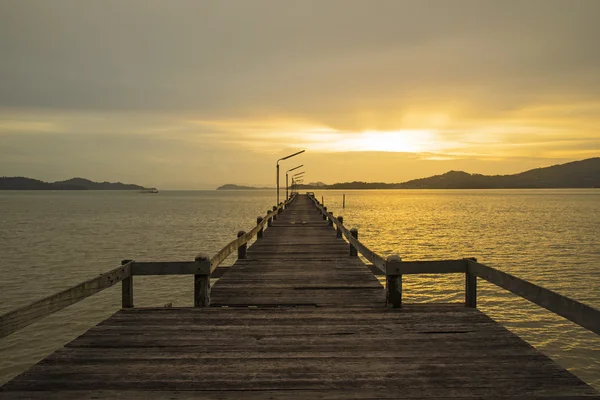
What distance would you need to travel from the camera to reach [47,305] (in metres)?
4.68

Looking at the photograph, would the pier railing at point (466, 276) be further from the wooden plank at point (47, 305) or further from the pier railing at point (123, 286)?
the wooden plank at point (47, 305)

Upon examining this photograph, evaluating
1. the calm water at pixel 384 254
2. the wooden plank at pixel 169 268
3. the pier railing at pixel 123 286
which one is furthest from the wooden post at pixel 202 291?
the calm water at pixel 384 254

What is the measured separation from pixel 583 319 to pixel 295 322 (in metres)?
3.62

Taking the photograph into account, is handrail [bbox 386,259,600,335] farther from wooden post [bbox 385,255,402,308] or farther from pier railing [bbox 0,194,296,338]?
pier railing [bbox 0,194,296,338]

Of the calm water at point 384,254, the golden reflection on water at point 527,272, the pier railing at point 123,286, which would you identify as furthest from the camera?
the calm water at point 384,254

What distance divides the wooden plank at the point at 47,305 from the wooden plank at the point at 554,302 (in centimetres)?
555

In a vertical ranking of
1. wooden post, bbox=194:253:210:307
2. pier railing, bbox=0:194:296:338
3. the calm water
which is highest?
pier railing, bbox=0:194:296:338

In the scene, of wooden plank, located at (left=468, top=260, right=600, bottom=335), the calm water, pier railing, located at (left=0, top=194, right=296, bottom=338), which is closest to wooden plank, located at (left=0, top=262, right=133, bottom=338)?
pier railing, located at (left=0, top=194, right=296, bottom=338)

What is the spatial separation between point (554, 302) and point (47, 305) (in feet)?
18.7

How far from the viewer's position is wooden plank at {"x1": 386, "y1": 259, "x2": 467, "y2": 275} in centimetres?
686

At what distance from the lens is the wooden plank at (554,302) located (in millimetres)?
4180

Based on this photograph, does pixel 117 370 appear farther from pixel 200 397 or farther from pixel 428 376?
pixel 428 376

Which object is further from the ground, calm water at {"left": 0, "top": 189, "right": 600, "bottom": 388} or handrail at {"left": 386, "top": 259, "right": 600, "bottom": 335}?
handrail at {"left": 386, "top": 259, "right": 600, "bottom": 335}

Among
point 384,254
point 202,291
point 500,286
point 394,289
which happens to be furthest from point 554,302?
point 384,254
